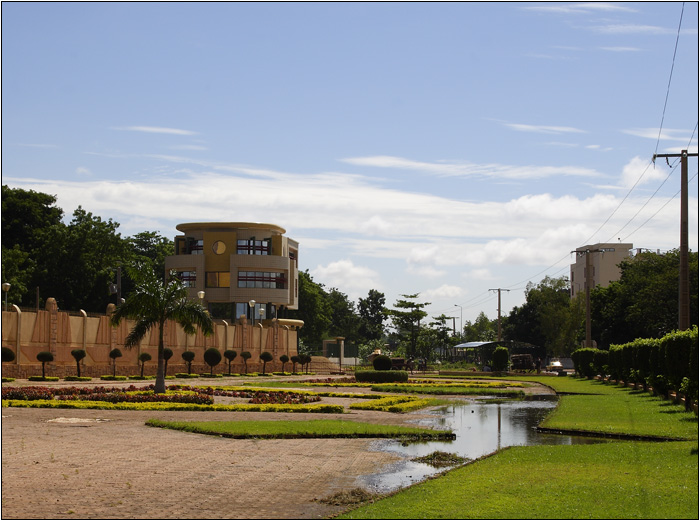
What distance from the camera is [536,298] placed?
357 feet

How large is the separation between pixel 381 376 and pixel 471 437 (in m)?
28.9

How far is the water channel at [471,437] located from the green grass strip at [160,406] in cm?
384

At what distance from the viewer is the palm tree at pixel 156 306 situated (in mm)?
32281

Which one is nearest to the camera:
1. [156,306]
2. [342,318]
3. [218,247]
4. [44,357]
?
[156,306]

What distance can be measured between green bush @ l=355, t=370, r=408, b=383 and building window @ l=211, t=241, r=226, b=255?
Result: 1827 inches

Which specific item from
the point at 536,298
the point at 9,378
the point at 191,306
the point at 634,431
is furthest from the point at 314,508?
the point at 536,298

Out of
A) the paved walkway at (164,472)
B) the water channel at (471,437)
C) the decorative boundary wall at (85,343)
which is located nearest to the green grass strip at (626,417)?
the water channel at (471,437)

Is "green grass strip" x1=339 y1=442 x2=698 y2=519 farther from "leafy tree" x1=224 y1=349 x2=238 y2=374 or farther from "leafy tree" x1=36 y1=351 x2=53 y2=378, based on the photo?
"leafy tree" x1=224 y1=349 x2=238 y2=374

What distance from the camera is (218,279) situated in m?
93.7

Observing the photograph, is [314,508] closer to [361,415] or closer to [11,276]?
[361,415]

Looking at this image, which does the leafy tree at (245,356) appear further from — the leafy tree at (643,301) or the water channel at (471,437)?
the water channel at (471,437)

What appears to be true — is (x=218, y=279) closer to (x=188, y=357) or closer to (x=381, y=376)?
(x=188, y=357)

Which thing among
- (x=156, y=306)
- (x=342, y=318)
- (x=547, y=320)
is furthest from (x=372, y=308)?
(x=156, y=306)

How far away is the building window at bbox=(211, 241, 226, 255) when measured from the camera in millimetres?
92750
